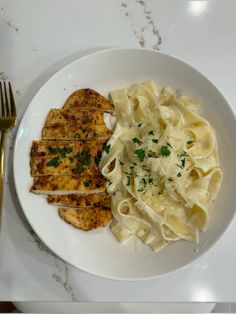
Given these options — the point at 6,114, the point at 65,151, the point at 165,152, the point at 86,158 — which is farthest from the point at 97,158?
the point at 6,114

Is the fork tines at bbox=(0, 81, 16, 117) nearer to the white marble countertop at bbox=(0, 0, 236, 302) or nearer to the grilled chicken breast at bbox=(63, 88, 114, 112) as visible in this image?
the white marble countertop at bbox=(0, 0, 236, 302)

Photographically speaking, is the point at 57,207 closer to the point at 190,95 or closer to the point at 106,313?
the point at 106,313

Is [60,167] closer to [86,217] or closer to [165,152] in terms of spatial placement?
[86,217]

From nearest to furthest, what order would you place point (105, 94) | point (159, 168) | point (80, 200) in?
point (159, 168) → point (80, 200) → point (105, 94)

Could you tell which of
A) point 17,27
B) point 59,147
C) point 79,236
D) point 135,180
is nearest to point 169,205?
point 135,180

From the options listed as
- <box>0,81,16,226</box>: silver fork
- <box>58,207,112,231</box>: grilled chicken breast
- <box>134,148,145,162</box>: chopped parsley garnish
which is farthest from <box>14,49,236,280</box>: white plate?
<box>134,148,145,162</box>: chopped parsley garnish
